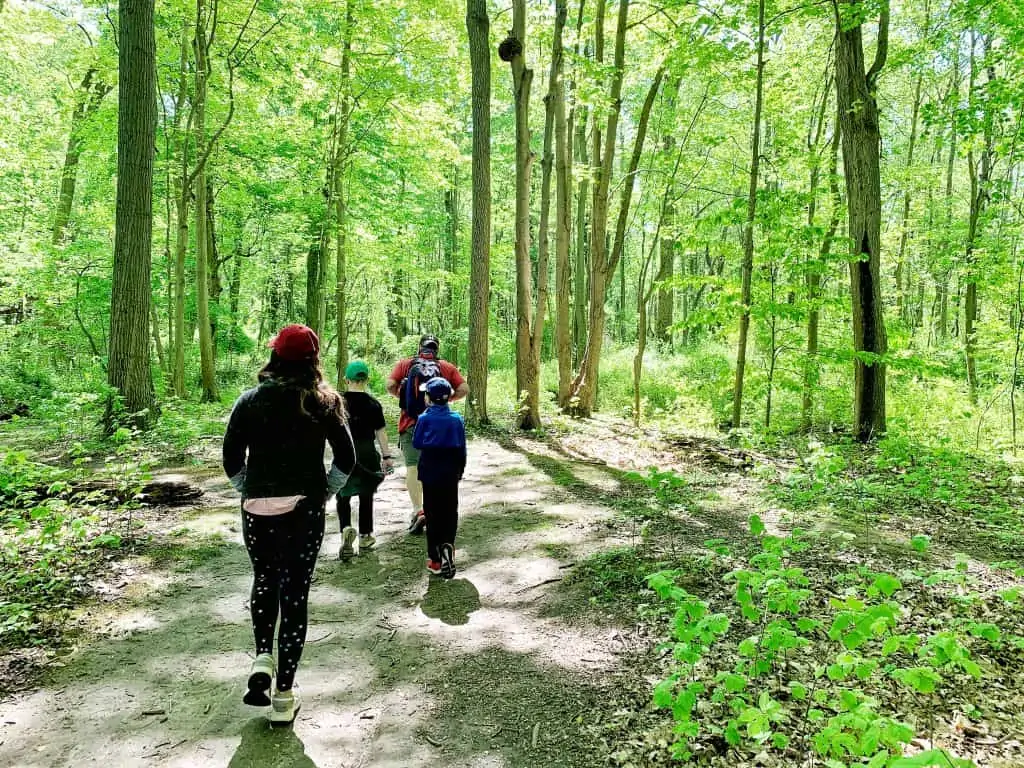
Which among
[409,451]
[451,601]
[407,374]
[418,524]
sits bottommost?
[451,601]

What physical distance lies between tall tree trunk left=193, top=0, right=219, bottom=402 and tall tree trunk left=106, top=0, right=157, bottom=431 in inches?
158

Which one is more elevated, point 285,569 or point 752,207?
point 752,207

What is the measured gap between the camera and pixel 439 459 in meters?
5.12

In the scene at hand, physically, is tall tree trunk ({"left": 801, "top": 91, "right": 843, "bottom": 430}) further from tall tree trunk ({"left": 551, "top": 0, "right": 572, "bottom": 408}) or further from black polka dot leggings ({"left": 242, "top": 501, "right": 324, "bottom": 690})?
black polka dot leggings ({"left": 242, "top": 501, "right": 324, "bottom": 690})

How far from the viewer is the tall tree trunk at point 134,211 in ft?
30.3

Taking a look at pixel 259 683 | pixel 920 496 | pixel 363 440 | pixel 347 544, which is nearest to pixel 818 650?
pixel 259 683

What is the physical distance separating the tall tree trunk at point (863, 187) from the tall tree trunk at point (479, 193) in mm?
6173

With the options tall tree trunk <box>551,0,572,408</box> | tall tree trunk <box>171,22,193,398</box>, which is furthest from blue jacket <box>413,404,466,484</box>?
tall tree trunk <box>171,22,193,398</box>

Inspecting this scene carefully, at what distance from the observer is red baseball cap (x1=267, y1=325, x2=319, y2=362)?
315 cm

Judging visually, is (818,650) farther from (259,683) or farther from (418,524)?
(418,524)

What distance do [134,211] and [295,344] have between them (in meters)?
8.29

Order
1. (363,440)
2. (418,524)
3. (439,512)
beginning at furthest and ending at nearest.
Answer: (418,524), (363,440), (439,512)

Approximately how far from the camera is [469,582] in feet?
17.1

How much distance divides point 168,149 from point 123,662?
14.7 m
